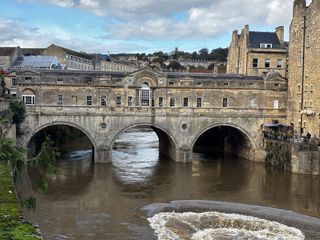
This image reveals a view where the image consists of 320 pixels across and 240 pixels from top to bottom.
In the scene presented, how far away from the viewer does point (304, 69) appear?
43.2 metres

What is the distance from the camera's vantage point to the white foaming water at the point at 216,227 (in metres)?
22.5

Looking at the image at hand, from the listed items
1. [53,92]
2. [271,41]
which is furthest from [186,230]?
[271,41]

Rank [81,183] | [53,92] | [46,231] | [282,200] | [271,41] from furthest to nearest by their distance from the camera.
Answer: [271,41] < [53,92] < [81,183] < [282,200] < [46,231]

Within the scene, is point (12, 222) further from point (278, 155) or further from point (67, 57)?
point (67, 57)

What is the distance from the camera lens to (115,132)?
4272 cm

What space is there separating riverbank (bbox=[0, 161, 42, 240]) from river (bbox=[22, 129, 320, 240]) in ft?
15.5

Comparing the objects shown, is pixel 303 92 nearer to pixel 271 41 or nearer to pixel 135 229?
pixel 271 41

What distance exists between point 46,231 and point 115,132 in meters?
20.2

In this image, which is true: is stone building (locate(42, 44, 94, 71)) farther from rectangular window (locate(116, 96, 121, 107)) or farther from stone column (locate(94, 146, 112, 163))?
stone column (locate(94, 146, 112, 163))

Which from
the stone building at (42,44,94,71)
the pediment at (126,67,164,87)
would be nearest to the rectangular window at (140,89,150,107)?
the pediment at (126,67,164,87)

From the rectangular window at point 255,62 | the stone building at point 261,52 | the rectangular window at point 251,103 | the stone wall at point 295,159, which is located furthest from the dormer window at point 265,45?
the stone wall at point 295,159

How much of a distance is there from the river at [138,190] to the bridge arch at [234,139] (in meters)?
1.82

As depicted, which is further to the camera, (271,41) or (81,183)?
(271,41)

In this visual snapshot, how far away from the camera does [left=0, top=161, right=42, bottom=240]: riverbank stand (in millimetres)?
12977
